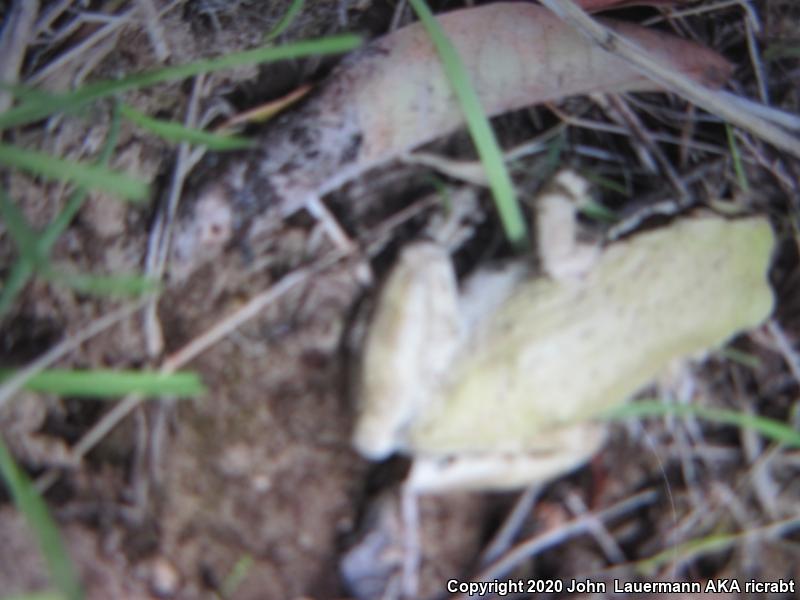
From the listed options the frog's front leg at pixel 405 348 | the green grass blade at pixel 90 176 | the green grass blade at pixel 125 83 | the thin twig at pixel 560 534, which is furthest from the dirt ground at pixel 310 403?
the green grass blade at pixel 90 176

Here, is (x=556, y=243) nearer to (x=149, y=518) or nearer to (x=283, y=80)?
(x=283, y=80)

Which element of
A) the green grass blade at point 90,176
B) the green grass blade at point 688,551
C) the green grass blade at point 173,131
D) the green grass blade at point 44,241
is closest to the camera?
the green grass blade at point 90,176

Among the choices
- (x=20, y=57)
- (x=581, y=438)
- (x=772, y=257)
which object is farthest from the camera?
(x=772, y=257)

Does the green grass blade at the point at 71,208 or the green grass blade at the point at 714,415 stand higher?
the green grass blade at the point at 71,208

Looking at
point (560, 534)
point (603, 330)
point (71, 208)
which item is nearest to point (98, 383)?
point (71, 208)

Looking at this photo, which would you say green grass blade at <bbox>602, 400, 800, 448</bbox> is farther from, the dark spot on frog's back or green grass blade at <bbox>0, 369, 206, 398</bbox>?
green grass blade at <bbox>0, 369, 206, 398</bbox>

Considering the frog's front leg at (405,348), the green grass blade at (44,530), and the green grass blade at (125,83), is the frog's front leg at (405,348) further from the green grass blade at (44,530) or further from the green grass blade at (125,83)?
the green grass blade at (44,530)

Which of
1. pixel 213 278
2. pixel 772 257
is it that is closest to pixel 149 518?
pixel 213 278
